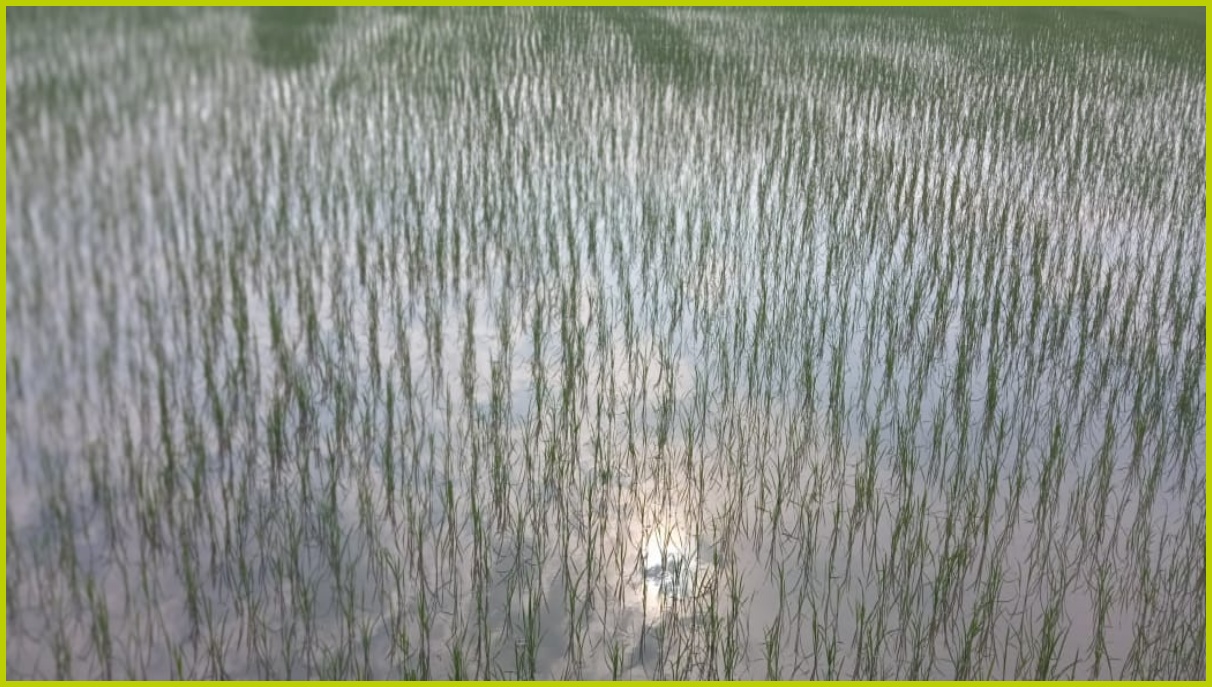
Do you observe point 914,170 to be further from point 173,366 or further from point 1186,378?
point 173,366

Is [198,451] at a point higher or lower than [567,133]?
lower

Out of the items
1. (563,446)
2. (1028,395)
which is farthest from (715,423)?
(1028,395)

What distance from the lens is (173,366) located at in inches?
126

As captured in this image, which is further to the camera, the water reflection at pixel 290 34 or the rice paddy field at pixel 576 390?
the water reflection at pixel 290 34

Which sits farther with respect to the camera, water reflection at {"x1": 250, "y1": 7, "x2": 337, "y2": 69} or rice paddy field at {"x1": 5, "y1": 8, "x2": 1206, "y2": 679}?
water reflection at {"x1": 250, "y1": 7, "x2": 337, "y2": 69}

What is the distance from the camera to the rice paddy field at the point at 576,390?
2418 millimetres

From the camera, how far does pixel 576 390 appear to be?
3.38 m

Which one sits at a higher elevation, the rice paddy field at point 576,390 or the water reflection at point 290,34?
the water reflection at point 290,34

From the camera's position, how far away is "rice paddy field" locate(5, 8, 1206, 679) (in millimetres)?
2418

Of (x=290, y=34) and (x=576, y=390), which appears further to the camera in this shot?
(x=290, y=34)

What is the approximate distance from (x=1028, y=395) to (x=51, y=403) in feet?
10.4

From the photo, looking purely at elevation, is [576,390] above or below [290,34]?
below

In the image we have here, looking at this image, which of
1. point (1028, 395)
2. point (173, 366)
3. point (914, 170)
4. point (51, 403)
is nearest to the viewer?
point (51, 403)

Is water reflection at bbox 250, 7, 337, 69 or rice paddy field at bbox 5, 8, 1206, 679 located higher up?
water reflection at bbox 250, 7, 337, 69
